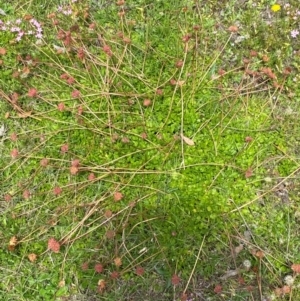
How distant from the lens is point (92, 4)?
3.10m

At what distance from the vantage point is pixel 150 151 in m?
2.74

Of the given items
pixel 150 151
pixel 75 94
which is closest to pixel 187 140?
pixel 150 151

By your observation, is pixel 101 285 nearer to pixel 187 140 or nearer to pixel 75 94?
pixel 187 140

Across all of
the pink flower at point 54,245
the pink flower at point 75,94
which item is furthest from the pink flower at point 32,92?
the pink flower at point 54,245

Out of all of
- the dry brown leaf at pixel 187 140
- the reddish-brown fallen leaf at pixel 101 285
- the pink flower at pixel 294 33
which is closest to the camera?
the reddish-brown fallen leaf at pixel 101 285

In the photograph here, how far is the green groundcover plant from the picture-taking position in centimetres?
259

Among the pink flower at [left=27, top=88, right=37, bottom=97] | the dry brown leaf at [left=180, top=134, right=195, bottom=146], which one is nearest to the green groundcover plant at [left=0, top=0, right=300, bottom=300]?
the dry brown leaf at [left=180, top=134, right=195, bottom=146]

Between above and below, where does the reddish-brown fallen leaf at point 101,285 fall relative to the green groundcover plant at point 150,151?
below

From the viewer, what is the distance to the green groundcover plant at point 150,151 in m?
2.59

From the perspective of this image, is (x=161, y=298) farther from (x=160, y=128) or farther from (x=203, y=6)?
(x=203, y=6)

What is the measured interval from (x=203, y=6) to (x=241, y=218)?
1.49 meters

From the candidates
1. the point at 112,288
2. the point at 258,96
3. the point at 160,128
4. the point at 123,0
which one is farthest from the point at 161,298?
the point at 123,0

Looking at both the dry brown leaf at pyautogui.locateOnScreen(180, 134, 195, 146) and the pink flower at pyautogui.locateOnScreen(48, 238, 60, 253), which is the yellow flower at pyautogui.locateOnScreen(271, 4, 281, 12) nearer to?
Answer: the dry brown leaf at pyautogui.locateOnScreen(180, 134, 195, 146)

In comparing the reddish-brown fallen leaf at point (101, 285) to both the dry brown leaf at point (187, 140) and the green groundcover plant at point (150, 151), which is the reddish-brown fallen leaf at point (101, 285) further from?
the dry brown leaf at point (187, 140)
